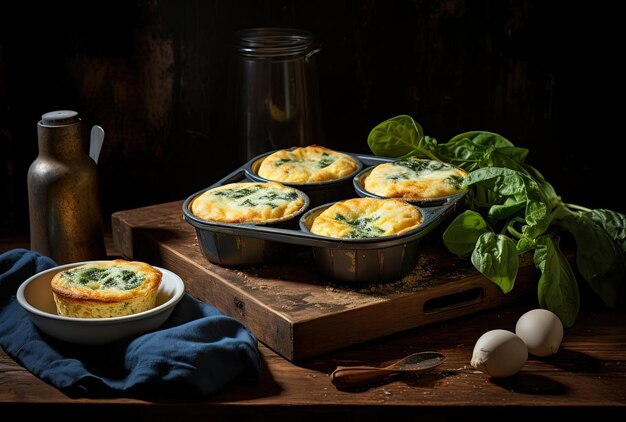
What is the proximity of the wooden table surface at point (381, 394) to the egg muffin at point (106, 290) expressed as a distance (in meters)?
0.15

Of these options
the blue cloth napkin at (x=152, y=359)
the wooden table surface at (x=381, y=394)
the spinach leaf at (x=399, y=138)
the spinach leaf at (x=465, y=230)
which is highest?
the spinach leaf at (x=399, y=138)

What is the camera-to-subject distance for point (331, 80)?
2561 mm

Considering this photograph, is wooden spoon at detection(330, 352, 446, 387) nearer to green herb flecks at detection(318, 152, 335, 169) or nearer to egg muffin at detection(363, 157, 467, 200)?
egg muffin at detection(363, 157, 467, 200)

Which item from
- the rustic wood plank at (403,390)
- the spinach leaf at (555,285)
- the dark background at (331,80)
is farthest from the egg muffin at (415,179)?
the dark background at (331,80)

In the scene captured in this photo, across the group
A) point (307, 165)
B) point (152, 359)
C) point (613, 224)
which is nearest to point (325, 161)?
point (307, 165)

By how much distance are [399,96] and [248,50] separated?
0.51m

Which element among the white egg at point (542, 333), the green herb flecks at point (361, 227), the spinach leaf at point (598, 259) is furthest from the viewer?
the spinach leaf at point (598, 259)

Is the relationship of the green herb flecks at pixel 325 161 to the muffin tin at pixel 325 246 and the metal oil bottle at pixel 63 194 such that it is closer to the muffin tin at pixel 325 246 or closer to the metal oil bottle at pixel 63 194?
the muffin tin at pixel 325 246

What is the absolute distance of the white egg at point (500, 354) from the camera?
1548 mm

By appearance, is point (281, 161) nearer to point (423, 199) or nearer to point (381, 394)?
point (423, 199)

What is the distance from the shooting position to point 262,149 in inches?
92.3

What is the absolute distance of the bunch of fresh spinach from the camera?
1772 millimetres

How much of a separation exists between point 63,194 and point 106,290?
0.45 m

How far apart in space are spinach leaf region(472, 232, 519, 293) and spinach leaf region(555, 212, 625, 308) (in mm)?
252
